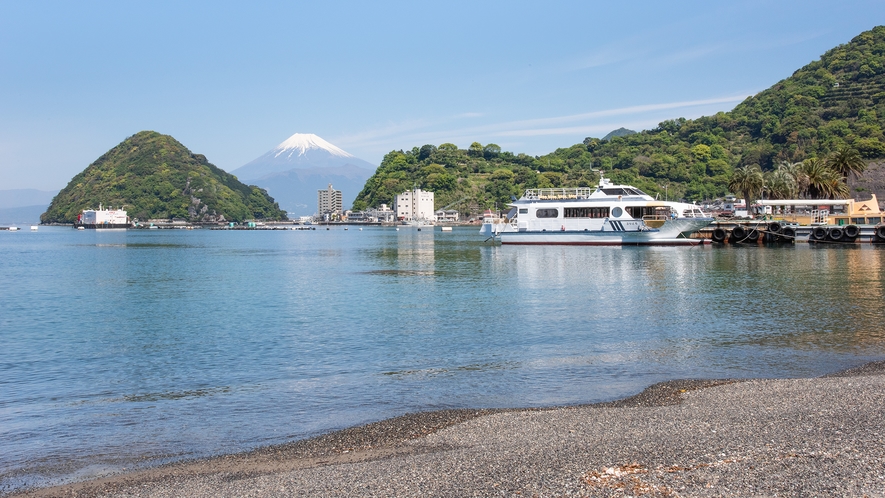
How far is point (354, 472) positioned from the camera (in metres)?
8.21

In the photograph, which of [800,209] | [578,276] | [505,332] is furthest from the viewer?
[800,209]

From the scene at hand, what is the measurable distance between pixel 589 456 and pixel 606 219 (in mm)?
57591

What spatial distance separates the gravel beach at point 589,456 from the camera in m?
7.13

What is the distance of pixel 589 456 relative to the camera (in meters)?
8.21

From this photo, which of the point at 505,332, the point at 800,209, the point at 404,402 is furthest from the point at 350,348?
the point at 800,209

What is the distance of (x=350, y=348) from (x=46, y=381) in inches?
273

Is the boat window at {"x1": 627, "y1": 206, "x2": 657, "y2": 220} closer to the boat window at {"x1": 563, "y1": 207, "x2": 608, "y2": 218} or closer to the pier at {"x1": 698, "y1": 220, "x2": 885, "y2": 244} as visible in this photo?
the boat window at {"x1": 563, "y1": 207, "x2": 608, "y2": 218}

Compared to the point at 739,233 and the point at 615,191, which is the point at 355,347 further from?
the point at 739,233

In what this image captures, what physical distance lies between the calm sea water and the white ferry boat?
23.4 m

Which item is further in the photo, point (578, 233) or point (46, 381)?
point (578, 233)

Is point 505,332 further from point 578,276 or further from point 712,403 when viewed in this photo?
point 578,276

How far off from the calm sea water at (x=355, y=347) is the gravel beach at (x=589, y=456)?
110 centimetres

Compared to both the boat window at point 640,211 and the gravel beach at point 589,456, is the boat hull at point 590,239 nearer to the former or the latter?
the boat window at point 640,211

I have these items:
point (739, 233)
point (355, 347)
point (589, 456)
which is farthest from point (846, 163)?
point (589, 456)
